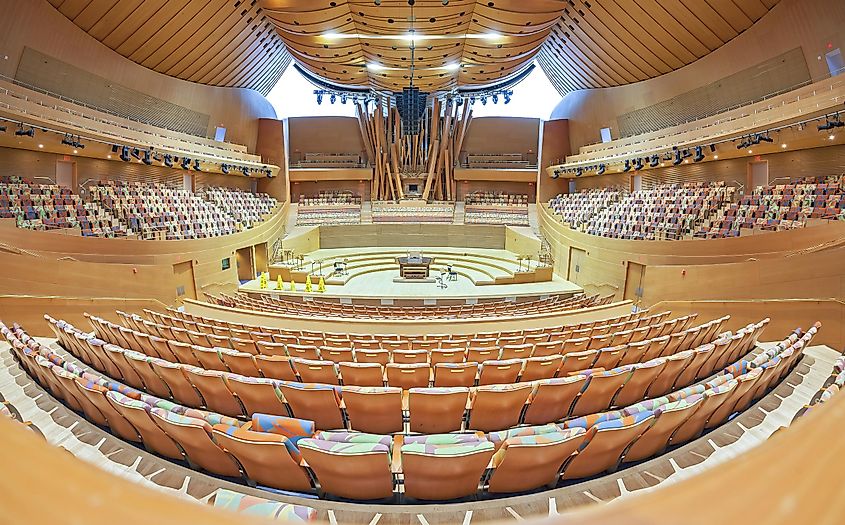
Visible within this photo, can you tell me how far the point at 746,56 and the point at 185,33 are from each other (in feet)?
61.7

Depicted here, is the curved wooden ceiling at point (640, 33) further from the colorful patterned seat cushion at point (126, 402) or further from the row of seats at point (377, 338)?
the colorful patterned seat cushion at point (126, 402)

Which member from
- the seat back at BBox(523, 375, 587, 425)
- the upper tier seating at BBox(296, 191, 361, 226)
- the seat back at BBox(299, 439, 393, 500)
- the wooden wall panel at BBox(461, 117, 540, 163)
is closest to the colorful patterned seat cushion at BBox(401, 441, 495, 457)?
the seat back at BBox(299, 439, 393, 500)

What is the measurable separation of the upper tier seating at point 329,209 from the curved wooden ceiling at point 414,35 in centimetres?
646

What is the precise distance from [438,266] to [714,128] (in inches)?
406

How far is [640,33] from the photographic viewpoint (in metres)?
14.6

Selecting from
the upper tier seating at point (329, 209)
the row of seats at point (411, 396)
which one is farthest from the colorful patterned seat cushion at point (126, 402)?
the upper tier seating at point (329, 209)

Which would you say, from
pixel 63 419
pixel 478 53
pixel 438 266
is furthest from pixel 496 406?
pixel 478 53

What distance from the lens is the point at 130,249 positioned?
9680mm

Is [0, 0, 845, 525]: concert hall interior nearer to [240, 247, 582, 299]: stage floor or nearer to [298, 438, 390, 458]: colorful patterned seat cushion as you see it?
[298, 438, 390, 458]: colorful patterned seat cushion

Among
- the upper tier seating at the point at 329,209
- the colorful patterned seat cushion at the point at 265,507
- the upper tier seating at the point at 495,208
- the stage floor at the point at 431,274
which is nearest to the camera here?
the colorful patterned seat cushion at the point at 265,507

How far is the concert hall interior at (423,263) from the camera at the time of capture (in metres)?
1.88

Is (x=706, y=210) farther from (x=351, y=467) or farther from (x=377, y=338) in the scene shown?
(x=351, y=467)

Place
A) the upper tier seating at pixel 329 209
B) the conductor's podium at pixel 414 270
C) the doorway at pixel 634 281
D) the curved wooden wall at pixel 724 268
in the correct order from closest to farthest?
the curved wooden wall at pixel 724 268 → the doorway at pixel 634 281 → the conductor's podium at pixel 414 270 → the upper tier seating at pixel 329 209

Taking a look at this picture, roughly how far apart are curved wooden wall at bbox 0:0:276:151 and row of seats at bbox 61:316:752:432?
13.2 meters
